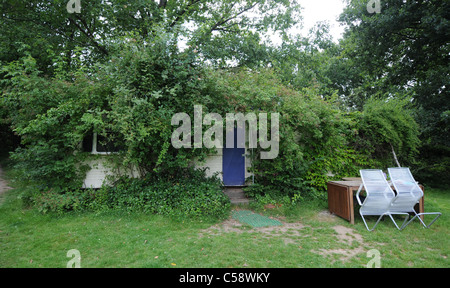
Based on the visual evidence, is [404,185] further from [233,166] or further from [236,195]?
[233,166]

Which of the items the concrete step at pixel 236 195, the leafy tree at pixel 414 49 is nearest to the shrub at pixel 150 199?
the concrete step at pixel 236 195

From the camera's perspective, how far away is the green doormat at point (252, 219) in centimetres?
509

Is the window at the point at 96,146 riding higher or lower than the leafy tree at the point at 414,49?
lower

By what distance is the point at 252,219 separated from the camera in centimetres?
535

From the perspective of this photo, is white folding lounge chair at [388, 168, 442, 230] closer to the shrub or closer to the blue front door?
the shrub

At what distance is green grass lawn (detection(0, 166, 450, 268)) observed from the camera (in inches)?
131

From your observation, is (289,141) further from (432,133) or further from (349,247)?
(432,133)

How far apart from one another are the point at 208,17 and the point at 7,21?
8.34 meters

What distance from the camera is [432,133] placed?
8875 millimetres

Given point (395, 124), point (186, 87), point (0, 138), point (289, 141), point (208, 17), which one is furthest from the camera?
point (0, 138)

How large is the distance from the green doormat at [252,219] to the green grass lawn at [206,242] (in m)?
0.23

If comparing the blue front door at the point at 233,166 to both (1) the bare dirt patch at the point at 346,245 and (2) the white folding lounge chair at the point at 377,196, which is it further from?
(2) the white folding lounge chair at the point at 377,196

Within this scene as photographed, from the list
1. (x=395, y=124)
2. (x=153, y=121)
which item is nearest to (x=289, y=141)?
(x=153, y=121)

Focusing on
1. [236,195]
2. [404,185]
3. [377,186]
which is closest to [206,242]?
[236,195]
